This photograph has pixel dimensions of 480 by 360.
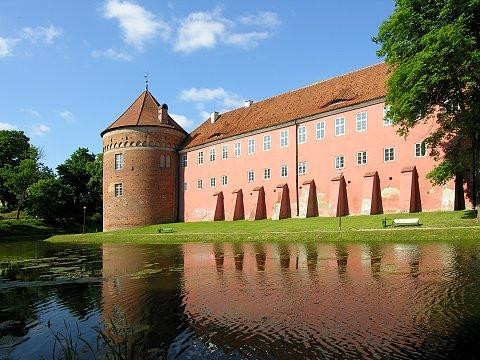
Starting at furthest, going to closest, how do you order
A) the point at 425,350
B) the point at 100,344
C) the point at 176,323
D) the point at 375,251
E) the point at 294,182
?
the point at 294,182 → the point at 375,251 → the point at 176,323 → the point at 100,344 → the point at 425,350

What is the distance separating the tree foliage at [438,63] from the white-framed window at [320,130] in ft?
36.5

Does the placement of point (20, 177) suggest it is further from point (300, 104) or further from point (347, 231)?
point (347, 231)

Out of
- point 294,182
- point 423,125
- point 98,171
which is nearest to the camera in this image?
point 423,125

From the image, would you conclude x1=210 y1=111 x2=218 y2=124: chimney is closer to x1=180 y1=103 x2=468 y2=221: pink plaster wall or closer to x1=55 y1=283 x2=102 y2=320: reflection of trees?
x1=180 y1=103 x2=468 y2=221: pink plaster wall

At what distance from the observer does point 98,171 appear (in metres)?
69.2

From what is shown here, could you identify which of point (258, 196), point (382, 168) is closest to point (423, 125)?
point (382, 168)

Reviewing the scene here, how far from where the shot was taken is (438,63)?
21.2m

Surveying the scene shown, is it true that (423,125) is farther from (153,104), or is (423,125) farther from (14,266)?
(153,104)

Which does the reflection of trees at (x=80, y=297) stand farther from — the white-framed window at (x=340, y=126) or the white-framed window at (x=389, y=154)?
the white-framed window at (x=340, y=126)

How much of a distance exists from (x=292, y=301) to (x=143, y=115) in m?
41.1

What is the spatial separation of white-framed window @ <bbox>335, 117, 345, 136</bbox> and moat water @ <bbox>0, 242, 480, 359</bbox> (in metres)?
19.1

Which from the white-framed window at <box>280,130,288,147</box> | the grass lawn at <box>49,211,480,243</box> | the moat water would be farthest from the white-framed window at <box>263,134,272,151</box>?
the moat water

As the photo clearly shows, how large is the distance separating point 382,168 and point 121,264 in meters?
21.1

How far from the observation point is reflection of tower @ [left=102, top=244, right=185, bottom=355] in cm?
803
